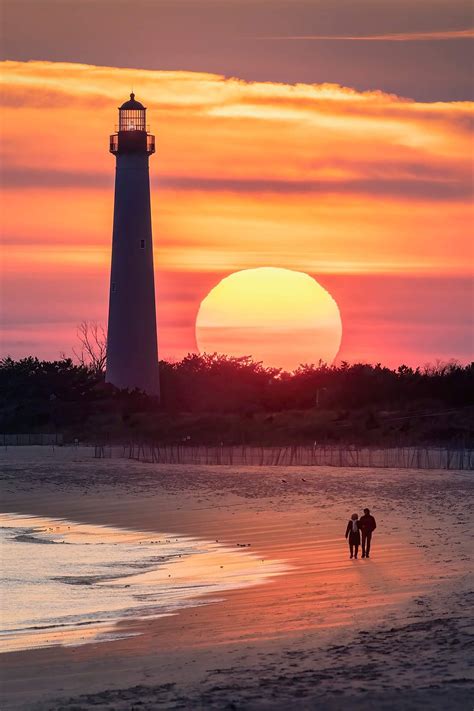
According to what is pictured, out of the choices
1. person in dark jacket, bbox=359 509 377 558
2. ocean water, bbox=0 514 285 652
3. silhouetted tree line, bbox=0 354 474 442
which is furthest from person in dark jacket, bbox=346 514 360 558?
silhouetted tree line, bbox=0 354 474 442

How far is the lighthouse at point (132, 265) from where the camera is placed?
7050 centimetres

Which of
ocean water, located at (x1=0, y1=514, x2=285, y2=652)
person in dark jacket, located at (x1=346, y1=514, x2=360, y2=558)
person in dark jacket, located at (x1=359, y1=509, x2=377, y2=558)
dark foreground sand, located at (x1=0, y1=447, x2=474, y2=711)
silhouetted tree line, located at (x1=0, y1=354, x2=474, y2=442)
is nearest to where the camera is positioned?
dark foreground sand, located at (x1=0, y1=447, x2=474, y2=711)

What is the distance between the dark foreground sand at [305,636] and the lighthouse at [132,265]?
116 feet

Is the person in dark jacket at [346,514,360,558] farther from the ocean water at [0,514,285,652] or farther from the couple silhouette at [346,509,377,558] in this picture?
the ocean water at [0,514,285,652]

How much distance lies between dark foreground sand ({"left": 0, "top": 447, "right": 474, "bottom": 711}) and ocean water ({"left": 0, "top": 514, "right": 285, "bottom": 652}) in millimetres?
648

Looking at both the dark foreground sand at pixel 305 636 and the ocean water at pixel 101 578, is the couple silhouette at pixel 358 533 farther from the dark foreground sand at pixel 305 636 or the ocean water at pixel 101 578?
the ocean water at pixel 101 578

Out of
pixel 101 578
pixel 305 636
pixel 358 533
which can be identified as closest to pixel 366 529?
pixel 358 533

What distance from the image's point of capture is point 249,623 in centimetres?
1686

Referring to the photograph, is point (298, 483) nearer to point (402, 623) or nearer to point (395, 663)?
point (402, 623)

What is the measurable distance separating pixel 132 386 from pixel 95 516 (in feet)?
124

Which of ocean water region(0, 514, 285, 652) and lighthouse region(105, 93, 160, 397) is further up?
lighthouse region(105, 93, 160, 397)

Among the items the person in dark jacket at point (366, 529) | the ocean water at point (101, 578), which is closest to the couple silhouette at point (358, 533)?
the person in dark jacket at point (366, 529)

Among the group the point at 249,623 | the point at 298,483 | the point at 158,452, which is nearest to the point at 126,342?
the point at 158,452

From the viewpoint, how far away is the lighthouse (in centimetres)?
7050
